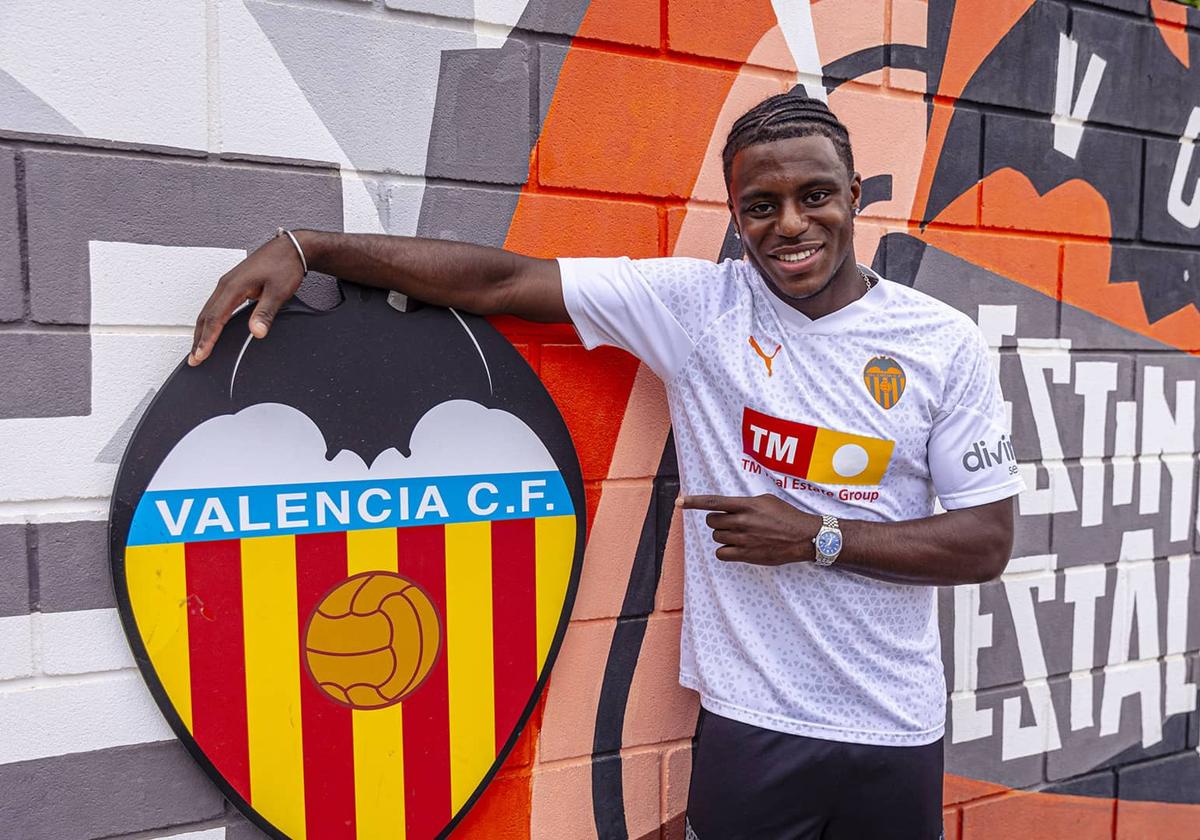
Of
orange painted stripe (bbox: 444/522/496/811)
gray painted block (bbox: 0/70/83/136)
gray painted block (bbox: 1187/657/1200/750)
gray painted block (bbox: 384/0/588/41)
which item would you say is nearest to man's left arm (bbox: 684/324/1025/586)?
orange painted stripe (bbox: 444/522/496/811)

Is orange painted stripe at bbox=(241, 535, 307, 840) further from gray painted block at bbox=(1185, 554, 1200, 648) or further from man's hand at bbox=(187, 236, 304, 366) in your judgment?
gray painted block at bbox=(1185, 554, 1200, 648)

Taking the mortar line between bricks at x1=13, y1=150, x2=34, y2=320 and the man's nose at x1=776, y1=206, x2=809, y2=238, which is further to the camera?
the man's nose at x1=776, y1=206, x2=809, y2=238

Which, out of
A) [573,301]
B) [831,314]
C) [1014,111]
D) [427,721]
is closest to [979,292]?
[1014,111]

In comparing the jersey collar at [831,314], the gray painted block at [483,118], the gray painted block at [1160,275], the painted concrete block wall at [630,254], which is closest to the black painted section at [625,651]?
the painted concrete block wall at [630,254]

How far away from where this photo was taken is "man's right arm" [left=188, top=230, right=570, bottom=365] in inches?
52.6

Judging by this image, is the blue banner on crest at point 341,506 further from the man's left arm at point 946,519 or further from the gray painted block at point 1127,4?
the gray painted block at point 1127,4

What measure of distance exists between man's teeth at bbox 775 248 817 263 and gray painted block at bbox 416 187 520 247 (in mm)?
485

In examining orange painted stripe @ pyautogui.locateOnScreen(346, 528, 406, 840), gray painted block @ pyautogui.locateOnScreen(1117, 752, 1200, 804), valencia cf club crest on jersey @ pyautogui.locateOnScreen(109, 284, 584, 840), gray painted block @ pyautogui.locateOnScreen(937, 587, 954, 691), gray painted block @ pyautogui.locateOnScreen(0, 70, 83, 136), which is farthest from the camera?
gray painted block @ pyautogui.locateOnScreen(1117, 752, 1200, 804)

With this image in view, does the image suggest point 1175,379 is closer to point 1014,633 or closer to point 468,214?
point 1014,633

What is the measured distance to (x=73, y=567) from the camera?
4.48ft

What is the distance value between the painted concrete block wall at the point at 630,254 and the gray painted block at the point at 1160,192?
0.01 meters

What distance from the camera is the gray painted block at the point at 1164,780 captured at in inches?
95.7

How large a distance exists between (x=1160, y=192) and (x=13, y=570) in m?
2.67

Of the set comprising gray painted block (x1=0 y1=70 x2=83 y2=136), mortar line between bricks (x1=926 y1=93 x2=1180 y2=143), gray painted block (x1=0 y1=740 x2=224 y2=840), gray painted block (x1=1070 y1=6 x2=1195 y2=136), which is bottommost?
gray painted block (x1=0 y1=740 x2=224 y2=840)
